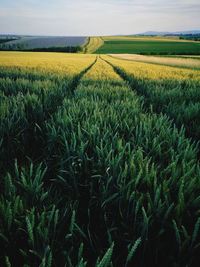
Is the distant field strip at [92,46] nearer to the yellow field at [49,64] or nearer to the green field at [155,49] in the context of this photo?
the green field at [155,49]

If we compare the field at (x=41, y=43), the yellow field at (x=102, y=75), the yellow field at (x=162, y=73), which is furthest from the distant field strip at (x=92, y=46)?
the yellow field at (x=102, y=75)

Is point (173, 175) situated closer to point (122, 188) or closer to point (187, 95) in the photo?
point (122, 188)

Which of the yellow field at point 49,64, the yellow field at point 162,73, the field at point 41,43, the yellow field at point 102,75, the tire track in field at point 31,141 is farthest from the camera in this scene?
the field at point 41,43

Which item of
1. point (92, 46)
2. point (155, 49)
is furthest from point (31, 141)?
point (92, 46)

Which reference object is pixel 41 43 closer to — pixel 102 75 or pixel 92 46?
pixel 92 46

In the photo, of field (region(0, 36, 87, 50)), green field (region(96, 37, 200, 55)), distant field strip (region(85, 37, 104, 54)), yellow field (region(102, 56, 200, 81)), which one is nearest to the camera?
yellow field (region(102, 56, 200, 81))

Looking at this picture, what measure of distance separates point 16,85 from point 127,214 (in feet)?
16.9

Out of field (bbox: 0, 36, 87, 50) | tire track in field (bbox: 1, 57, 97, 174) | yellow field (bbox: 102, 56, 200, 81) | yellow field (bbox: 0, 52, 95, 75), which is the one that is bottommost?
tire track in field (bbox: 1, 57, 97, 174)

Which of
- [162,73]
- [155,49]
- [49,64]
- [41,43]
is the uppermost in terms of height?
[41,43]

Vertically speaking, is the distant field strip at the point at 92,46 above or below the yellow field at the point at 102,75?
above

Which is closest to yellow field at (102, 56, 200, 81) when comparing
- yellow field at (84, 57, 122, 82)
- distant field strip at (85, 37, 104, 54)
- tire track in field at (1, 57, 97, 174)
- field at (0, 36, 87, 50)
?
yellow field at (84, 57, 122, 82)

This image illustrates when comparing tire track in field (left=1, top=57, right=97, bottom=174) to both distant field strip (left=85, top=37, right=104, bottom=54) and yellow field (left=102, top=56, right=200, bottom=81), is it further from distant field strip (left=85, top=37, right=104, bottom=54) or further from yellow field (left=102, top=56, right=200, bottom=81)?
distant field strip (left=85, top=37, right=104, bottom=54)

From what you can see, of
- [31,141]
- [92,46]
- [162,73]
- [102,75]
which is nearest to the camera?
[31,141]

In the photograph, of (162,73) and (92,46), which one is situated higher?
(92,46)
